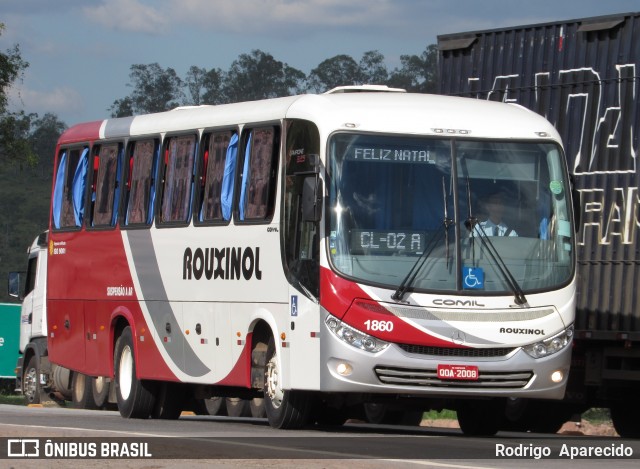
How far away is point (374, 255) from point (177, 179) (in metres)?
4.10

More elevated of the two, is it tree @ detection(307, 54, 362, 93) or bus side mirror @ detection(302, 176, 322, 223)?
tree @ detection(307, 54, 362, 93)

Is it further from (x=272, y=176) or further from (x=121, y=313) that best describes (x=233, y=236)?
(x=121, y=313)

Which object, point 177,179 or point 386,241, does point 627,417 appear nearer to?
point 177,179

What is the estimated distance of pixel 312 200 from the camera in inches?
640

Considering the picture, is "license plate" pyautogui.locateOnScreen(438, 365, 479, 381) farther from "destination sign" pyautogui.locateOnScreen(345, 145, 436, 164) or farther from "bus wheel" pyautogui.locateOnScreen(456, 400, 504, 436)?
"bus wheel" pyautogui.locateOnScreen(456, 400, 504, 436)

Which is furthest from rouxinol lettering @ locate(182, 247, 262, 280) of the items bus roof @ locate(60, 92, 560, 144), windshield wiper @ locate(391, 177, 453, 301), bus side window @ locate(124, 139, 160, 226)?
windshield wiper @ locate(391, 177, 453, 301)

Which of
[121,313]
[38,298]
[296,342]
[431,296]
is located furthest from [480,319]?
[38,298]

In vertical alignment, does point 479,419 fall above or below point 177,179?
below

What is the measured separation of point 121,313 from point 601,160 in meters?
5.72

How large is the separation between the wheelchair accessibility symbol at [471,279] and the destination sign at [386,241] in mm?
456

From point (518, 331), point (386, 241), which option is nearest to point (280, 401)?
point (386, 241)

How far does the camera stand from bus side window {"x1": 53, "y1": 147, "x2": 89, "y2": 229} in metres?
22.3

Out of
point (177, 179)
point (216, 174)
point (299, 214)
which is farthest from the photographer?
point (177, 179)

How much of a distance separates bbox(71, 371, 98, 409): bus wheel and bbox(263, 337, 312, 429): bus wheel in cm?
841
